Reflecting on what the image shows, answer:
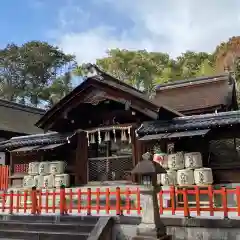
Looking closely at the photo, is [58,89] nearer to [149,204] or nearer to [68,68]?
[68,68]

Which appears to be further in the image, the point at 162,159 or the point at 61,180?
the point at 61,180

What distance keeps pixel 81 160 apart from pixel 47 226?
5503 mm

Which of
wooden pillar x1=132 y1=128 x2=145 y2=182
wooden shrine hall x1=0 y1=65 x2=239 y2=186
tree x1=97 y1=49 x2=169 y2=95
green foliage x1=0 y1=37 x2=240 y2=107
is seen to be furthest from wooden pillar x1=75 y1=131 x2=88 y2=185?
tree x1=97 y1=49 x2=169 y2=95

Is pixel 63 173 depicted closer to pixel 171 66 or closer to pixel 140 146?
pixel 140 146

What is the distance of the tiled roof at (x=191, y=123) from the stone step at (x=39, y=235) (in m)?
5.38

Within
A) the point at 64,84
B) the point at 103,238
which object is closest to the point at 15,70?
the point at 64,84

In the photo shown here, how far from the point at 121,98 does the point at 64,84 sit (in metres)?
32.5

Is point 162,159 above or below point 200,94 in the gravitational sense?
below

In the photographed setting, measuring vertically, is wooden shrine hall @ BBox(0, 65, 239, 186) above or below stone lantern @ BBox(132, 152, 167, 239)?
above

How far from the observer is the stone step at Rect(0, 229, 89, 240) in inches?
364

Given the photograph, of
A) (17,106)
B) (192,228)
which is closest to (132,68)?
(17,106)

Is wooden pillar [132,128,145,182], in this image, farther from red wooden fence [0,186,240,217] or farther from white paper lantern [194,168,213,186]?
white paper lantern [194,168,213,186]

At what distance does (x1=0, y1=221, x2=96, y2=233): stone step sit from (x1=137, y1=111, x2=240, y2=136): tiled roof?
198 inches

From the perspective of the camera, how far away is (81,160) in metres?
15.4
